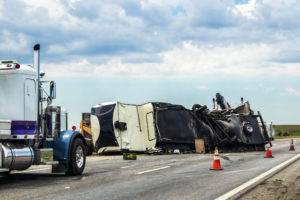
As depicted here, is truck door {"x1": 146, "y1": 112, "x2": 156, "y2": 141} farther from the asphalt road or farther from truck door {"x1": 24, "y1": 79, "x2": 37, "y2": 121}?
truck door {"x1": 24, "y1": 79, "x2": 37, "y2": 121}

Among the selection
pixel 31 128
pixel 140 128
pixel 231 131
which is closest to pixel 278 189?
pixel 31 128

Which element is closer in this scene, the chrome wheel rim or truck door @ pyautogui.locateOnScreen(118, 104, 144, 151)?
Answer: the chrome wheel rim

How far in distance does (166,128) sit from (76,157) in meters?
13.5

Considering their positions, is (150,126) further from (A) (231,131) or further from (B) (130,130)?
(A) (231,131)

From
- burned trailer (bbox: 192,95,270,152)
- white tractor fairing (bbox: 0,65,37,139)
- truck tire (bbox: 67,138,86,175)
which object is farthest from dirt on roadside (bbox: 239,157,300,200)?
burned trailer (bbox: 192,95,270,152)

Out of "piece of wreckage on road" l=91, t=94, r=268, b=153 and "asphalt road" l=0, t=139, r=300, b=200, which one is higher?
"piece of wreckage on road" l=91, t=94, r=268, b=153

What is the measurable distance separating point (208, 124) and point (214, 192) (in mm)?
19119

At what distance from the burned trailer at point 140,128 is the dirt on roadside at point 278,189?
13.7m

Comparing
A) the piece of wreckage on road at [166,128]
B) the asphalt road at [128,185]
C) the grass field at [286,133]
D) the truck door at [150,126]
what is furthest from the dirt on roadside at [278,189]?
the grass field at [286,133]

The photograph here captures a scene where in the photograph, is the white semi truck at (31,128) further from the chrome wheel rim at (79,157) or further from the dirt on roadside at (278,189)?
the dirt on roadside at (278,189)

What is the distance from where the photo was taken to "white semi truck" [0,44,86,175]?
11078 mm

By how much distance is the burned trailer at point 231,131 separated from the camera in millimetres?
27625

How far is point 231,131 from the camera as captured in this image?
27.9 metres

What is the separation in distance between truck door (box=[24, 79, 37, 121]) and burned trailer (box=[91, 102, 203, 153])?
→ 13.7 m
